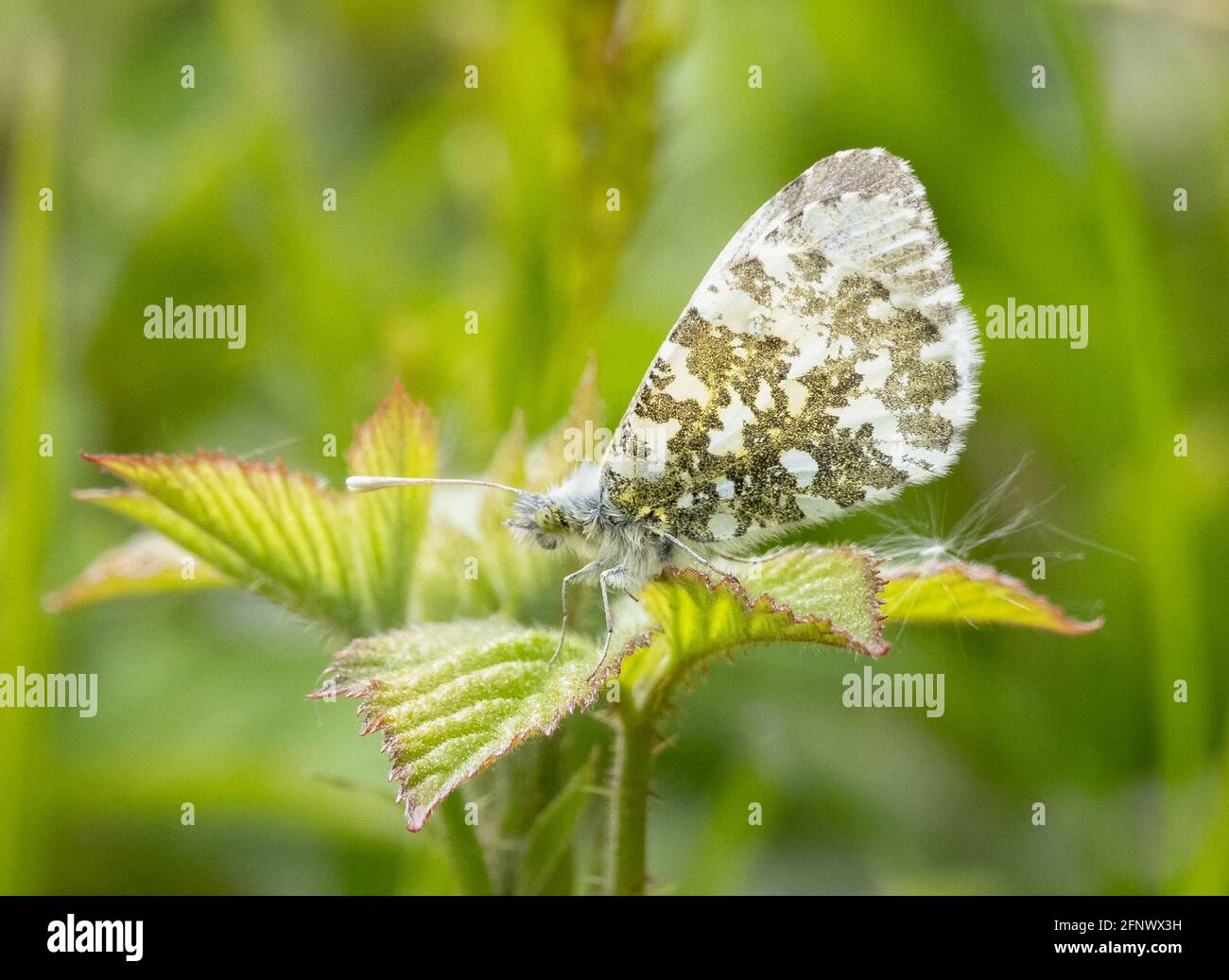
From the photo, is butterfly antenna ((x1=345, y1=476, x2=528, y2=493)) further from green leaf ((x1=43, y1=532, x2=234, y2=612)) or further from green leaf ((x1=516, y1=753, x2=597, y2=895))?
green leaf ((x1=516, y1=753, x2=597, y2=895))

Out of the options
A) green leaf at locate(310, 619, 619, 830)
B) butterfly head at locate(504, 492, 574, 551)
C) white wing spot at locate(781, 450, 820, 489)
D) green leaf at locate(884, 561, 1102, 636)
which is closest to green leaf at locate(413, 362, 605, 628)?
butterfly head at locate(504, 492, 574, 551)

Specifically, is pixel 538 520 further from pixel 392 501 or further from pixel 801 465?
pixel 801 465

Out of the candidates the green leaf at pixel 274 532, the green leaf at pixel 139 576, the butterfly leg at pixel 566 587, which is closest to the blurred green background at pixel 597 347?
the green leaf at pixel 139 576

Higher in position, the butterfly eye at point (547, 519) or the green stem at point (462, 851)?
the butterfly eye at point (547, 519)

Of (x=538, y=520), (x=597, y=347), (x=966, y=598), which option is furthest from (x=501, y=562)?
(x=597, y=347)

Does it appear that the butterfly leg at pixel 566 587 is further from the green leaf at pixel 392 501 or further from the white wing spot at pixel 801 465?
the white wing spot at pixel 801 465

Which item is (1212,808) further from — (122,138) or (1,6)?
(1,6)
